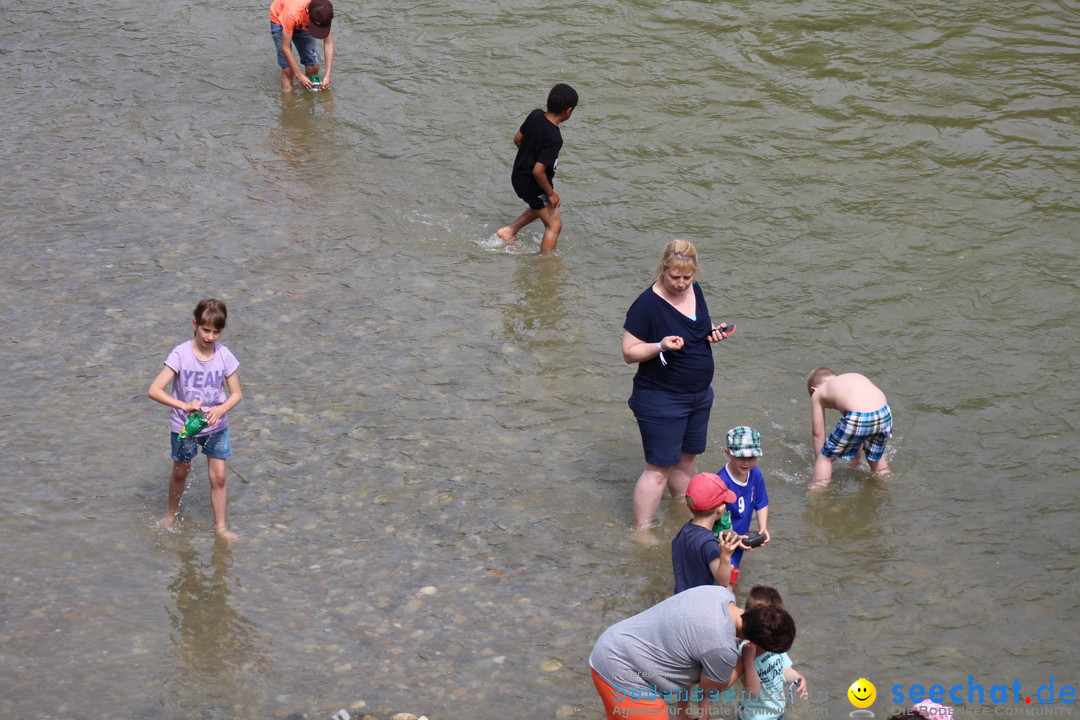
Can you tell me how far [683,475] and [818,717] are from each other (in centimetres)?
196

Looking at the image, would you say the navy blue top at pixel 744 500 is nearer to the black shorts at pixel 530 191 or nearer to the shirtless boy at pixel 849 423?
the shirtless boy at pixel 849 423

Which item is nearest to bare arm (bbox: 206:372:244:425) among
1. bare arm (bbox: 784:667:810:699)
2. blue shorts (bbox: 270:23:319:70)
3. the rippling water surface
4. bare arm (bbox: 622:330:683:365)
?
the rippling water surface

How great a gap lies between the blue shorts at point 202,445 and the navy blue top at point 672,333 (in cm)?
250

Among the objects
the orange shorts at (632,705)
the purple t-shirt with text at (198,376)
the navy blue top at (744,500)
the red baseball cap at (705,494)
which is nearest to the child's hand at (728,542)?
the red baseball cap at (705,494)

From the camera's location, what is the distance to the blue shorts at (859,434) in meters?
7.29

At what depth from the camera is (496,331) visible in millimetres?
9211

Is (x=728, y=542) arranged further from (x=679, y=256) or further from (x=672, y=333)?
(x=679, y=256)

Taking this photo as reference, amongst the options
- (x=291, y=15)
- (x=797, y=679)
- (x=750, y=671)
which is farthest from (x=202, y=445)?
(x=291, y=15)

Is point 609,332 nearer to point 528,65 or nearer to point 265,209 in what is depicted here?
point 265,209

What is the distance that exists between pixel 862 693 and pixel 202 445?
3994mm

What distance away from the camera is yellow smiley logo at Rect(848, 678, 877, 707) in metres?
5.62

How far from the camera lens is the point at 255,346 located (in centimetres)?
867

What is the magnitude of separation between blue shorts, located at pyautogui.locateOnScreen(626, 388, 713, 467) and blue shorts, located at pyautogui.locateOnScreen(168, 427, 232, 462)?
2.45 metres

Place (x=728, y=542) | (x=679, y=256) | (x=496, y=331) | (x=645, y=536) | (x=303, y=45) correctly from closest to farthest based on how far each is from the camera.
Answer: (x=728, y=542) < (x=679, y=256) < (x=645, y=536) < (x=496, y=331) < (x=303, y=45)
